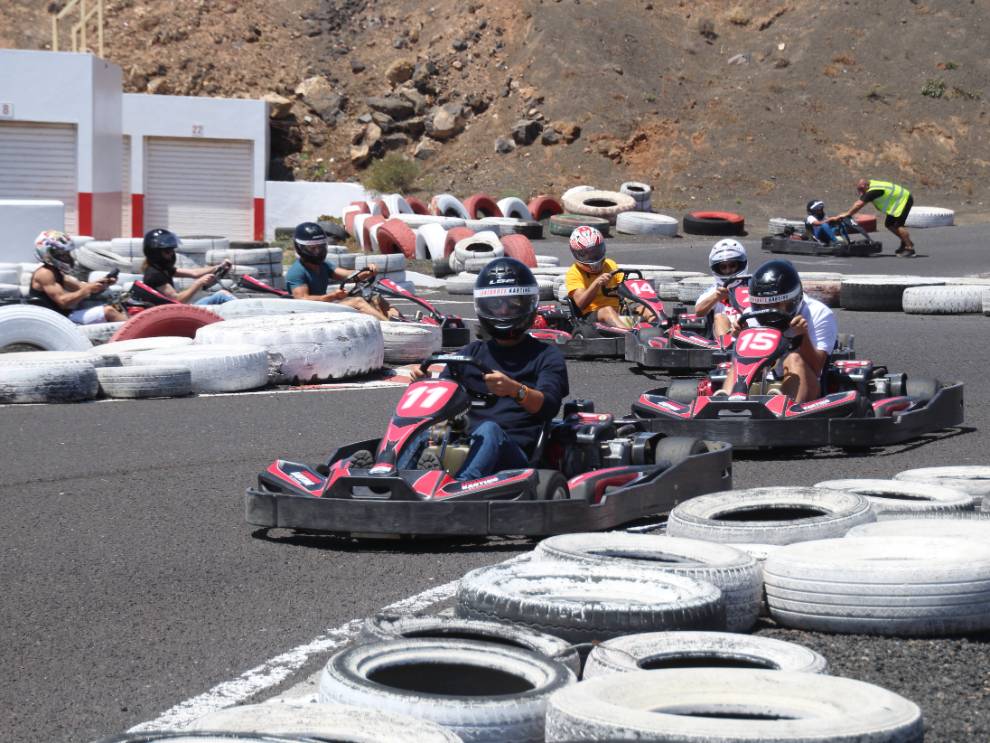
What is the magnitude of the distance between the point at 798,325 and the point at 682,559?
3.05m

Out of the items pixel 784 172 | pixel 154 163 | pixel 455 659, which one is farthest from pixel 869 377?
pixel 784 172

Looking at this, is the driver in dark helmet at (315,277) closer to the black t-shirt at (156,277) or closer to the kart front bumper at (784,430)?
the black t-shirt at (156,277)

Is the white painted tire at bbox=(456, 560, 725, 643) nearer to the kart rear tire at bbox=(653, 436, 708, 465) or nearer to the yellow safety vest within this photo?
the kart rear tire at bbox=(653, 436, 708, 465)

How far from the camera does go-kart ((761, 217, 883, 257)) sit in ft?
72.6

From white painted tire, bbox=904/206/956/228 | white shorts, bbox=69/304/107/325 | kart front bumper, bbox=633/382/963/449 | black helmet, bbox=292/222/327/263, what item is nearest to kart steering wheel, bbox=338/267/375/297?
black helmet, bbox=292/222/327/263

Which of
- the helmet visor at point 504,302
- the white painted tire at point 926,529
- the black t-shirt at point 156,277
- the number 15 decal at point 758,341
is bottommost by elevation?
the white painted tire at point 926,529

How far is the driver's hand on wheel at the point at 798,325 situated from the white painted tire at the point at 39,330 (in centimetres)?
530

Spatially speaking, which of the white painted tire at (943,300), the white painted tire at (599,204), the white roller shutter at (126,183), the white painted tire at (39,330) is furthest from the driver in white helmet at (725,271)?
the white roller shutter at (126,183)

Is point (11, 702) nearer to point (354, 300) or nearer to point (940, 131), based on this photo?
point (354, 300)

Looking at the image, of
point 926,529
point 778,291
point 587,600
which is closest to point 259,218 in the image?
point 778,291

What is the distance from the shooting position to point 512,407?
18.4ft

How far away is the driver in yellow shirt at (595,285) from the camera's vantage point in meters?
10.5

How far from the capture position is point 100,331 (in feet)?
35.7

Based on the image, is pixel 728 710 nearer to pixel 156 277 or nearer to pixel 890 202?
pixel 156 277
